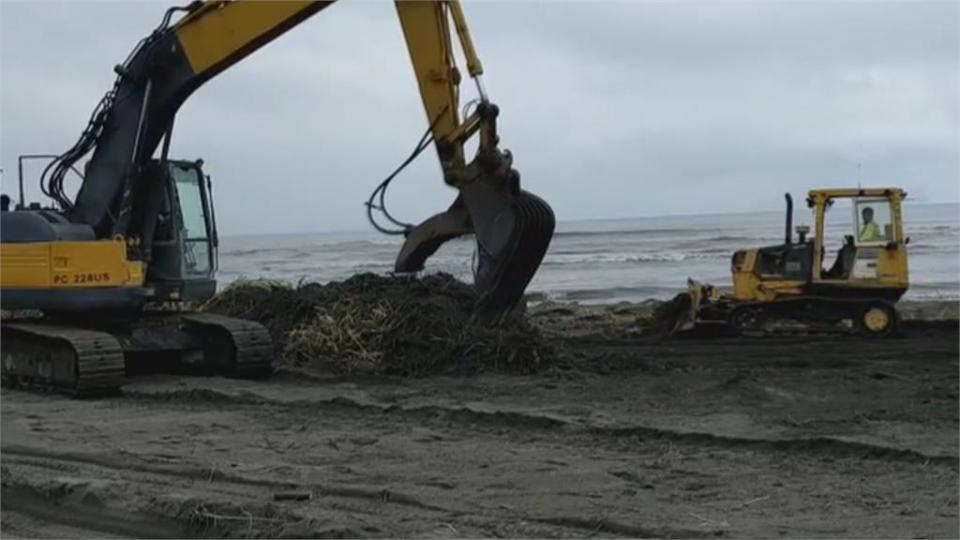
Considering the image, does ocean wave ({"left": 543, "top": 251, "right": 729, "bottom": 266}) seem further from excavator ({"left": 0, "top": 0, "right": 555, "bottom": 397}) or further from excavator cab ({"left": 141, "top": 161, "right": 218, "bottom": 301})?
excavator cab ({"left": 141, "top": 161, "right": 218, "bottom": 301})

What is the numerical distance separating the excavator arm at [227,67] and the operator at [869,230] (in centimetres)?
623

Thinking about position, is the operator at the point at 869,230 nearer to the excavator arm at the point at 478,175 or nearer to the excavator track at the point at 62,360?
the excavator arm at the point at 478,175

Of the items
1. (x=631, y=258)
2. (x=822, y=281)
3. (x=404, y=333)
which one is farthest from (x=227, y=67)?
(x=631, y=258)

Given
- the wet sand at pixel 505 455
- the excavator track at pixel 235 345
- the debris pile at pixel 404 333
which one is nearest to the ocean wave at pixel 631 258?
the debris pile at pixel 404 333

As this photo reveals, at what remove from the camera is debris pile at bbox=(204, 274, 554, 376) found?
13.6 metres

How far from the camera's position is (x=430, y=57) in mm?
14148

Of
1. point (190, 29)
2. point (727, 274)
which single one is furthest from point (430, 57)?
Result: point (727, 274)

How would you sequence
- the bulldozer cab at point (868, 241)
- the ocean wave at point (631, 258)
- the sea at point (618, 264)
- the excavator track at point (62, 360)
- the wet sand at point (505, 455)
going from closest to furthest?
1. the wet sand at point (505, 455)
2. the excavator track at point (62, 360)
3. the bulldozer cab at point (868, 241)
4. the sea at point (618, 264)
5. the ocean wave at point (631, 258)

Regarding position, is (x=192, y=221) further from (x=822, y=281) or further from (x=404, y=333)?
(x=822, y=281)

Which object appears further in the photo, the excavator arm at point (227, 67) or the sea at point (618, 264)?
the sea at point (618, 264)

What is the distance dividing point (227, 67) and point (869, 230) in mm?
9383

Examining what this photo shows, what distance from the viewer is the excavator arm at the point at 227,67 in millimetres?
13523

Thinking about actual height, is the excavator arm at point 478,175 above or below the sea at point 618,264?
above

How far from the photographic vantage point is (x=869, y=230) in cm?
1831
